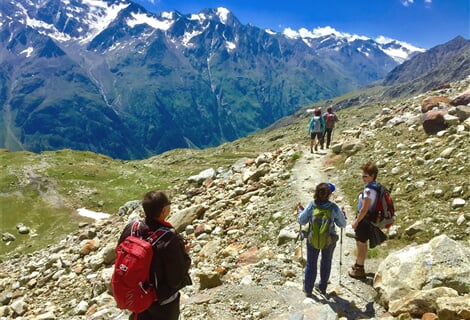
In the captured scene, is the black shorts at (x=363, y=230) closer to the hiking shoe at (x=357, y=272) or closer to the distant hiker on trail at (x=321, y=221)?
the hiking shoe at (x=357, y=272)

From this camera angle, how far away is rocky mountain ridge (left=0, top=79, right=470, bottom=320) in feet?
35.0

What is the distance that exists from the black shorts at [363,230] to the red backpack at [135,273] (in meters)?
7.04

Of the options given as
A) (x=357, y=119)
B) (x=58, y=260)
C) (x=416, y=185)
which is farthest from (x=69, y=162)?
(x=357, y=119)

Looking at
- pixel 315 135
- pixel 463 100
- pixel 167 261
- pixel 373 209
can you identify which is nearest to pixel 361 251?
pixel 373 209

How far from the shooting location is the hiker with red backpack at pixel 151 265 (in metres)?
7.24

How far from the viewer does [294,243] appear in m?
15.9

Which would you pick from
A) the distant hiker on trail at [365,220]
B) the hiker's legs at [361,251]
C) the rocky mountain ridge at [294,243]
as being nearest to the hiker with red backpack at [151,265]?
the rocky mountain ridge at [294,243]

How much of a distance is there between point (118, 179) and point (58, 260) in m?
49.4

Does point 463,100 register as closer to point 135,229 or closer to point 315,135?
point 315,135

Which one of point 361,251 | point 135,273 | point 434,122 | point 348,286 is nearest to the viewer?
point 135,273

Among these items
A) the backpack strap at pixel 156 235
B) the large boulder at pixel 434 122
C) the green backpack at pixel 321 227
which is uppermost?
the large boulder at pixel 434 122

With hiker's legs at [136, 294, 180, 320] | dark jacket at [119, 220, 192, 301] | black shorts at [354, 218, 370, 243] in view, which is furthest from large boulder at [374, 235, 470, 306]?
dark jacket at [119, 220, 192, 301]

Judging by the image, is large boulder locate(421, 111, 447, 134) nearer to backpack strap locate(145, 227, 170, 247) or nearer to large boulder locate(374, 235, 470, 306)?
large boulder locate(374, 235, 470, 306)

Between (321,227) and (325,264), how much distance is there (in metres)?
1.41
